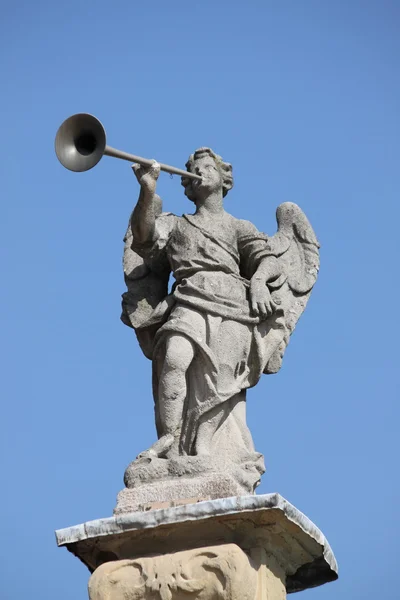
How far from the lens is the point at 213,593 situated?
331 inches

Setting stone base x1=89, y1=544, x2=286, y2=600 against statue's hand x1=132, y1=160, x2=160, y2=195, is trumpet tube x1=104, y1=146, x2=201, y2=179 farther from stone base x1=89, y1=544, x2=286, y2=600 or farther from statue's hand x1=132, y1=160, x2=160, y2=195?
stone base x1=89, y1=544, x2=286, y2=600

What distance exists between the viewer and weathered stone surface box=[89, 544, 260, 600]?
8.40 metres

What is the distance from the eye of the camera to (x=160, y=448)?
9.27 metres

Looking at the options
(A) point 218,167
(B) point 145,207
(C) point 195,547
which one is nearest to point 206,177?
(A) point 218,167

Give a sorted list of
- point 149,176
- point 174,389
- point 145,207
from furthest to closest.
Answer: point 145,207 < point 149,176 < point 174,389

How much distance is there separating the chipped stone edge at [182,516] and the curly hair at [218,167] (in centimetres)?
275

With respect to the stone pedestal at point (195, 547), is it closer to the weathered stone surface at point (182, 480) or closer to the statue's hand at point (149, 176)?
the weathered stone surface at point (182, 480)

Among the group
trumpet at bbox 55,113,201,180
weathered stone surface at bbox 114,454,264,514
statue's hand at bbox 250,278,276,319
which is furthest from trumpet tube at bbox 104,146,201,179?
weathered stone surface at bbox 114,454,264,514

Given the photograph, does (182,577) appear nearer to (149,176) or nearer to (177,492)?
(177,492)

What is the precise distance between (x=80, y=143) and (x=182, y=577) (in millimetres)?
3239

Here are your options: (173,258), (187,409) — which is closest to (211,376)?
(187,409)

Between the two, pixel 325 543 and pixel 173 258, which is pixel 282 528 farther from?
pixel 173 258

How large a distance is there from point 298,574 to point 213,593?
4.14 ft

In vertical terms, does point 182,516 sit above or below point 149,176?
below
